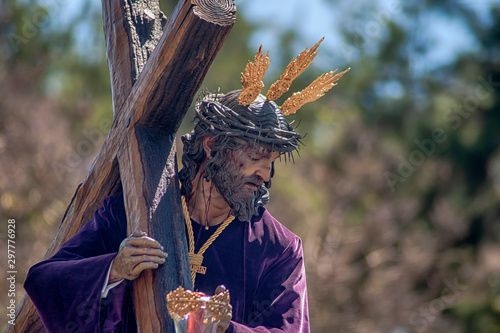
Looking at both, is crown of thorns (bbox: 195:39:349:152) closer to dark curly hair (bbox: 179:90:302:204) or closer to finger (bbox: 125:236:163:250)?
dark curly hair (bbox: 179:90:302:204)

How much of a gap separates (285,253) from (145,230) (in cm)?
68

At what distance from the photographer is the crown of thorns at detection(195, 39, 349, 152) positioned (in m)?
3.72

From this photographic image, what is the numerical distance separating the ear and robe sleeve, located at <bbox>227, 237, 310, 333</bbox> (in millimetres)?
566

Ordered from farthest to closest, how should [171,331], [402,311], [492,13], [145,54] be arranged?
[492,13] → [402,311] → [145,54] → [171,331]

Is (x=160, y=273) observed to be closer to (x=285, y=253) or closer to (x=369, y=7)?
(x=285, y=253)

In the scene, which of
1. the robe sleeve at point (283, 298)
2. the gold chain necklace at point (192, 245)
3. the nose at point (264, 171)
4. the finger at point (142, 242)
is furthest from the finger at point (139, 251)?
the nose at point (264, 171)

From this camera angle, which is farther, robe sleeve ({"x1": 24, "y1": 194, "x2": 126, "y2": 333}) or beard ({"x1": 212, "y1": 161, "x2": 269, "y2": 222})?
beard ({"x1": 212, "y1": 161, "x2": 269, "y2": 222})

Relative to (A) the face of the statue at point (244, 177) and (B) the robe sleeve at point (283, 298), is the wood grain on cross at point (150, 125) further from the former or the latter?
(B) the robe sleeve at point (283, 298)

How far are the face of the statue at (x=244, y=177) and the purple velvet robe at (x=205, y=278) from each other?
14 cm

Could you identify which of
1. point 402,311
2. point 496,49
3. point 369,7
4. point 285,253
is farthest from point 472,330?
point 285,253

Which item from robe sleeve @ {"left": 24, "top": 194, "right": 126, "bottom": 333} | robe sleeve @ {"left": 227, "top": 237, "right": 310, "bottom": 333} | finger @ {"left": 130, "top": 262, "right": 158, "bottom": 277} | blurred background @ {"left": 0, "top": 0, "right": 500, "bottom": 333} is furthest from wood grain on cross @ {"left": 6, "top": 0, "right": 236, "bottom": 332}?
blurred background @ {"left": 0, "top": 0, "right": 500, "bottom": 333}

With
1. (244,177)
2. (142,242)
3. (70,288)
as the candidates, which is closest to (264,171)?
(244,177)

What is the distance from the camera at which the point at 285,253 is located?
3.87 m

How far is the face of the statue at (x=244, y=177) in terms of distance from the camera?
12.3 feet
